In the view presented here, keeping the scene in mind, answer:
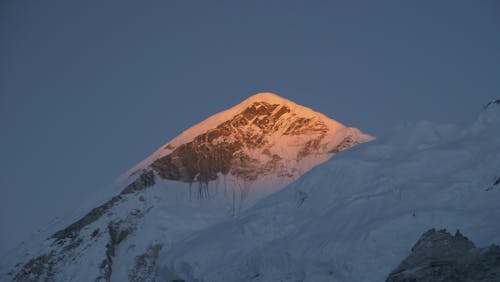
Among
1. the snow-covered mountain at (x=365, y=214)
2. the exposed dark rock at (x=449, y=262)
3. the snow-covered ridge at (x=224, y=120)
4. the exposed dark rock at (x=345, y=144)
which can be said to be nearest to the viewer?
the exposed dark rock at (x=449, y=262)

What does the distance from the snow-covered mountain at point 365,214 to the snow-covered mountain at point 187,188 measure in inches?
228

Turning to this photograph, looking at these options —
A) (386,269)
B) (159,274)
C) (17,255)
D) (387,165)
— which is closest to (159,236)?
(159,274)

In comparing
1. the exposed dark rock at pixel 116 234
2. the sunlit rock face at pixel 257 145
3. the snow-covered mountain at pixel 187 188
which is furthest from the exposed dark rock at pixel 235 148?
the exposed dark rock at pixel 116 234

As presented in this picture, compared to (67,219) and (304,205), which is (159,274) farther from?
(67,219)

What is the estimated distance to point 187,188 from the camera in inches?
3371

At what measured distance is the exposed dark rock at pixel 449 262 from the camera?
32406 millimetres

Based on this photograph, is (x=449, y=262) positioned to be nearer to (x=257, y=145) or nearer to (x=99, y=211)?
(x=99, y=211)

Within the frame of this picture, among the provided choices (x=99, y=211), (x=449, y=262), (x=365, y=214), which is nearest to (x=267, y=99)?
(x=99, y=211)

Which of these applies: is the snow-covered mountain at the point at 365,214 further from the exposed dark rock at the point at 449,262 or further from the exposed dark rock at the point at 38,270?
the exposed dark rock at the point at 38,270

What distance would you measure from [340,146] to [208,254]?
30.7m

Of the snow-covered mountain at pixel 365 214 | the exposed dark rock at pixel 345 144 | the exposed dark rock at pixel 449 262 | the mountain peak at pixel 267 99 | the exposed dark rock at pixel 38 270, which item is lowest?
the exposed dark rock at pixel 449 262

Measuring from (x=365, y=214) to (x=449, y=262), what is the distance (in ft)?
68.7

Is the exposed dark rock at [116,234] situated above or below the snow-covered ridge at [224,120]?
below

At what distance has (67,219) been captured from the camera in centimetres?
8275
